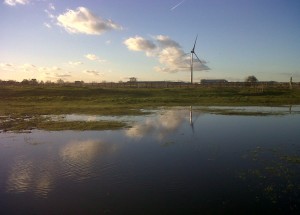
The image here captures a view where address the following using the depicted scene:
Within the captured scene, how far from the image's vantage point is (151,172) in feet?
57.1

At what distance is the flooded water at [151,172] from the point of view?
13.1m

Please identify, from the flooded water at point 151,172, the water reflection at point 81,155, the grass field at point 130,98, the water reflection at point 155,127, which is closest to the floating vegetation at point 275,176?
the flooded water at point 151,172

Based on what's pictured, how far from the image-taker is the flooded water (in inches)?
517

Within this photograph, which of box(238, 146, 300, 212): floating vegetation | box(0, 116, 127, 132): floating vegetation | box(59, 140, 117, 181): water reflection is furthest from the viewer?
box(0, 116, 127, 132): floating vegetation

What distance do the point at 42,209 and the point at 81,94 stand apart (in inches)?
2325

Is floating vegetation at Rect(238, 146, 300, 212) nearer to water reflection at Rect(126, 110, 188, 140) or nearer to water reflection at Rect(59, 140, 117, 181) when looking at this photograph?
water reflection at Rect(59, 140, 117, 181)

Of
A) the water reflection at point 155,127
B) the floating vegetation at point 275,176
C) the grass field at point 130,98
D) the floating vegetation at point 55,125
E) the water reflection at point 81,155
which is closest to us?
the floating vegetation at point 275,176

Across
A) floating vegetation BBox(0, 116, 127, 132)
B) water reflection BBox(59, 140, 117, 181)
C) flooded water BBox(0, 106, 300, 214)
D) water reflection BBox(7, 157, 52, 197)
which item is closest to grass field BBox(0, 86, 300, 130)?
floating vegetation BBox(0, 116, 127, 132)

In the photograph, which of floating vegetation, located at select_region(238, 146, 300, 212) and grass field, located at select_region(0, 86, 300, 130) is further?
grass field, located at select_region(0, 86, 300, 130)

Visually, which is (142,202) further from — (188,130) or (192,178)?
(188,130)

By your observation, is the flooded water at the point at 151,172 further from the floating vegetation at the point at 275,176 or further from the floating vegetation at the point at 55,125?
the floating vegetation at the point at 55,125

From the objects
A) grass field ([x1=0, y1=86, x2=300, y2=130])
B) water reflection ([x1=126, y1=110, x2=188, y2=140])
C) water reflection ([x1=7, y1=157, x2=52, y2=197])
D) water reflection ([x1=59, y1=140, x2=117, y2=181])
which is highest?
grass field ([x1=0, y1=86, x2=300, y2=130])

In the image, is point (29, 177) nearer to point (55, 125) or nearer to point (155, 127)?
point (155, 127)

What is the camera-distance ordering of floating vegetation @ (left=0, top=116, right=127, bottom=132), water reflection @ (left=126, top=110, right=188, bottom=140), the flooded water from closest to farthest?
the flooded water
water reflection @ (left=126, top=110, right=188, bottom=140)
floating vegetation @ (left=0, top=116, right=127, bottom=132)
